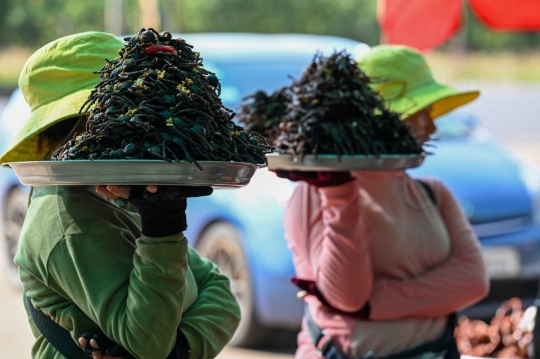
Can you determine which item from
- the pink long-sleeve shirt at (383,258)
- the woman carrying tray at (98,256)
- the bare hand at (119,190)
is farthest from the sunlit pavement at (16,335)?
the bare hand at (119,190)

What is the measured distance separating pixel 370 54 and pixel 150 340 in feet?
5.23

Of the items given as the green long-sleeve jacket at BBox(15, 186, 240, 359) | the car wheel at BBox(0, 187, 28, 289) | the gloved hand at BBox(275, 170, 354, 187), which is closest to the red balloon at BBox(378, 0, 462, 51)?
the gloved hand at BBox(275, 170, 354, 187)

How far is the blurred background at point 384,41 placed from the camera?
570 centimetres

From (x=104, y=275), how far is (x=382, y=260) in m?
1.16

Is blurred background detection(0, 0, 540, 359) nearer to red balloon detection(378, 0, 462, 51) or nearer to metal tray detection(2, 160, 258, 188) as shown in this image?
red balloon detection(378, 0, 462, 51)

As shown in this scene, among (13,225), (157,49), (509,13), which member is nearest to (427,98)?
(157,49)

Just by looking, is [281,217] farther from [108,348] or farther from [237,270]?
[108,348]

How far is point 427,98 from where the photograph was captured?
3.18 meters

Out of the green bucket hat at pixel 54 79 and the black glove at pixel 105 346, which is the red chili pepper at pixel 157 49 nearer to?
the green bucket hat at pixel 54 79

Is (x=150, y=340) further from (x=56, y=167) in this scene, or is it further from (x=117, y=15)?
(x=117, y=15)

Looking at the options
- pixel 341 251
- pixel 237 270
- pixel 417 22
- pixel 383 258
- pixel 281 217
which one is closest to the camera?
pixel 341 251

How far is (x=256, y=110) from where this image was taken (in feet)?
10.2

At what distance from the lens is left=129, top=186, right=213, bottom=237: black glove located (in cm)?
193

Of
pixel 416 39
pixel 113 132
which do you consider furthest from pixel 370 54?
pixel 416 39
